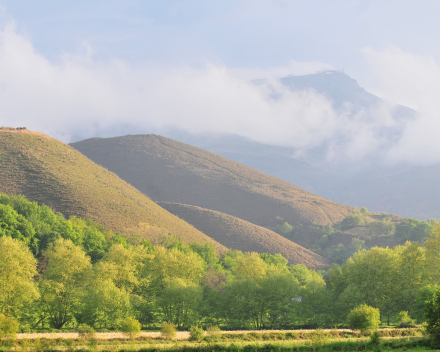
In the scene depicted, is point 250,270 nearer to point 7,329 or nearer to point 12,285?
point 12,285

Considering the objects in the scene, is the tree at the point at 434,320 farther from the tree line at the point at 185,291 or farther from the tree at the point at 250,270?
the tree at the point at 250,270

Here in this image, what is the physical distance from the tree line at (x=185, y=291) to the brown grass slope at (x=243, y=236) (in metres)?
74.3

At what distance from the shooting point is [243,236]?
5714 inches

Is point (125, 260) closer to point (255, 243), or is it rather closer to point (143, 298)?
point (143, 298)

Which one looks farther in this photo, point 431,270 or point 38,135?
point 38,135

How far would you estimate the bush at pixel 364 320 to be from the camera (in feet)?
134

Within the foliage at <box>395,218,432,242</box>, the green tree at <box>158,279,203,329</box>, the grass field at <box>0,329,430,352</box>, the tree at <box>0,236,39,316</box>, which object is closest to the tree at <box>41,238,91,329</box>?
the tree at <box>0,236,39,316</box>

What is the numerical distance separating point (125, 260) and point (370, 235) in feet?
407

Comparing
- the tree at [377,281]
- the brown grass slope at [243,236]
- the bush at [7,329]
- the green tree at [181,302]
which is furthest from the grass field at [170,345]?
the brown grass slope at [243,236]

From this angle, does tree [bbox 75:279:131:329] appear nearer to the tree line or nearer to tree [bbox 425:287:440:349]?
the tree line

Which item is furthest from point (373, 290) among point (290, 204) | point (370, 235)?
point (290, 204)

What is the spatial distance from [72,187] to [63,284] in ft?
179

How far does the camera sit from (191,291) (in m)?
52.8

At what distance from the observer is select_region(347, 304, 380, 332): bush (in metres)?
40.9
